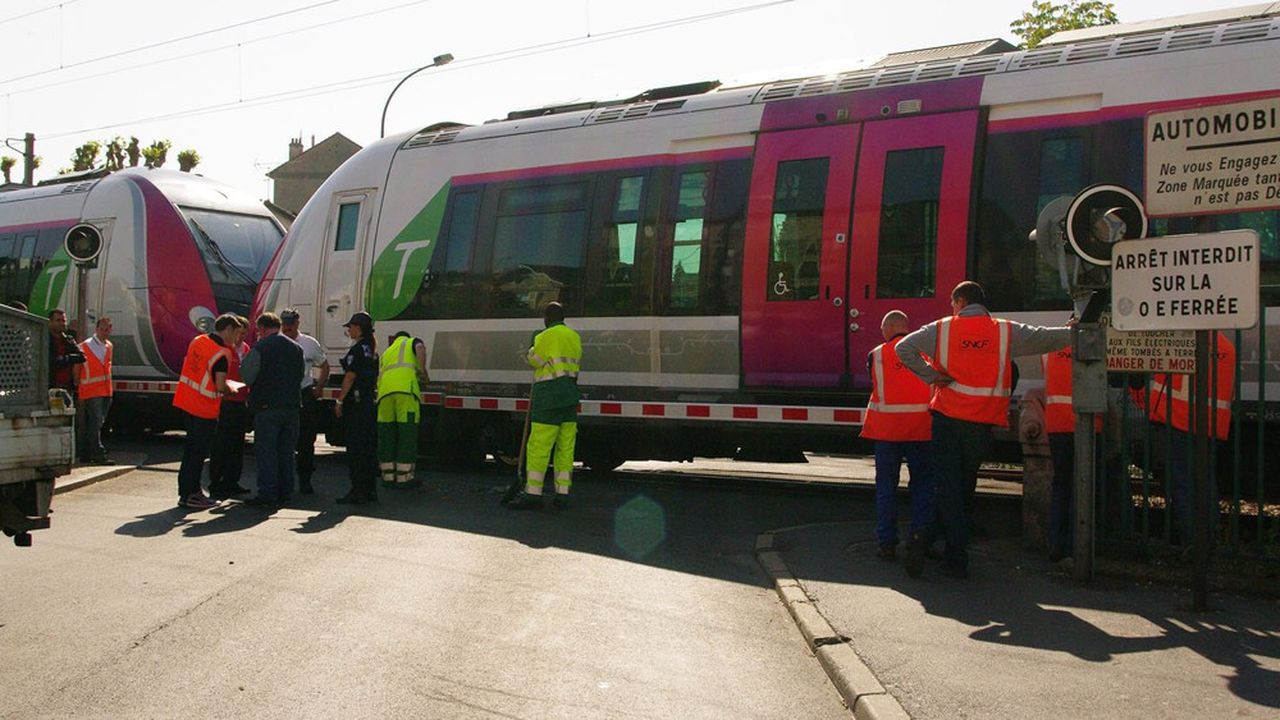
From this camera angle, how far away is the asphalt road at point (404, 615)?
526cm

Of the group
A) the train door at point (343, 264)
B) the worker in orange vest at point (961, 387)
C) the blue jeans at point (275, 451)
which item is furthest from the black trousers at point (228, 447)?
the worker in orange vest at point (961, 387)

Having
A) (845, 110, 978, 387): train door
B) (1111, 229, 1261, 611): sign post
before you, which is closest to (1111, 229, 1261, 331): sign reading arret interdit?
(1111, 229, 1261, 611): sign post

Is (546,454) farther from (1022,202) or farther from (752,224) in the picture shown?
(1022,202)

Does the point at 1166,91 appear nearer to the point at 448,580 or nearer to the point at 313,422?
the point at 448,580

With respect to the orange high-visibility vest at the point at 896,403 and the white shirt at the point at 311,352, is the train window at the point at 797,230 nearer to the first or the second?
the orange high-visibility vest at the point at 896,403

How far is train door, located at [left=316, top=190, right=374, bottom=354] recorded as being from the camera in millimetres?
14555

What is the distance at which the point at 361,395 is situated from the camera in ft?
39.2

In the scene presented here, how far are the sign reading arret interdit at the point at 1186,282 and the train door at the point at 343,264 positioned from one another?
376 inches

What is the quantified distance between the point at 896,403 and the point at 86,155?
52.2m

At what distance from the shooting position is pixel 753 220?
11312mm

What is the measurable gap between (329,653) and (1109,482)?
16.2ft

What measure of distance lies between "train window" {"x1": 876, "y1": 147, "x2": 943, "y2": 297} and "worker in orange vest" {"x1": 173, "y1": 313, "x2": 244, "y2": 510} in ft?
19.1

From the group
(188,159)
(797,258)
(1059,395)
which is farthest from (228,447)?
(188,159)

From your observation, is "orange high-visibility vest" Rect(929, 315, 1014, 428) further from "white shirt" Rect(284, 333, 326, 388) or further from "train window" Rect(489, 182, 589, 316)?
"white shirt" Rect(284, 333, 326, 388)
